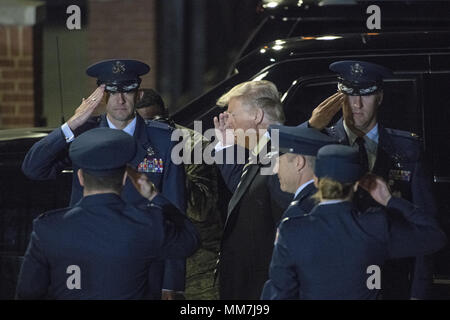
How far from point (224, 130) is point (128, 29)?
748cm

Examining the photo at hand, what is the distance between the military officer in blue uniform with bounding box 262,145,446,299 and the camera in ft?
12.9

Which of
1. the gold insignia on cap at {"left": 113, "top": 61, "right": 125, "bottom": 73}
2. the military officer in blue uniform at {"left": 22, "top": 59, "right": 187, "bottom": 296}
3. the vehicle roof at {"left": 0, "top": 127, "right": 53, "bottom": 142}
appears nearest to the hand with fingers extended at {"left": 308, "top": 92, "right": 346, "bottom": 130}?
the military officer in blue uniform at {"left": 22, "top": 59, "right": 187, "bottom": 296}

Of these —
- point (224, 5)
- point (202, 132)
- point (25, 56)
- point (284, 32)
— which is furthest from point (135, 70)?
point (224, 5)

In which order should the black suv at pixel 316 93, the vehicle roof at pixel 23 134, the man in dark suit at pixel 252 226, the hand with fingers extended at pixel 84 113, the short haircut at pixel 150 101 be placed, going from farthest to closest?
the vehicle roof at pixel 23 134 → the short haircut at pixel 150 101 → the black suv at pixel 316 93 → the hand with fingers extended at pixel 84 113 → the man in dark suit at pixel 252 226

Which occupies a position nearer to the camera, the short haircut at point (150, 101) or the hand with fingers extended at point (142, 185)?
the hand with fingers extended at point (142, 185)

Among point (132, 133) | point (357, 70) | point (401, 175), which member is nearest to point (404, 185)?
point (401, 175)

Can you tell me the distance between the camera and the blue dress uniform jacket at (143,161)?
16.0 feet

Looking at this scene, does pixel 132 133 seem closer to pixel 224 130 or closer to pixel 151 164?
pixel 151 164

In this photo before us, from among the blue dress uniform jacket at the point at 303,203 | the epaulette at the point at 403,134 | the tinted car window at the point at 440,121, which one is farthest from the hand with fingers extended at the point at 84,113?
the tinted car window at the point at 440,121

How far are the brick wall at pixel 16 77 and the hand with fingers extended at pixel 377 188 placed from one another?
4935 mm

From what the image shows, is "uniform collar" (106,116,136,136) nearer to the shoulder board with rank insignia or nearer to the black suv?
the shoulder board with rank insignia

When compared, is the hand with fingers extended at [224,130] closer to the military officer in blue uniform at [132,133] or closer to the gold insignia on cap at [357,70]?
the military officer in blue uniform at [132,133]

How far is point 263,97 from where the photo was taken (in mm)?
5105

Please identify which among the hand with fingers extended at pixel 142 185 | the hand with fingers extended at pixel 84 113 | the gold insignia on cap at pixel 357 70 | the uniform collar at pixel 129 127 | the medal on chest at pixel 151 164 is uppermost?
the gold insignia on cap at pixel 357 70
